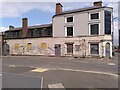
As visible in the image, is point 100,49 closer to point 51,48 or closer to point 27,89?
point 51,48

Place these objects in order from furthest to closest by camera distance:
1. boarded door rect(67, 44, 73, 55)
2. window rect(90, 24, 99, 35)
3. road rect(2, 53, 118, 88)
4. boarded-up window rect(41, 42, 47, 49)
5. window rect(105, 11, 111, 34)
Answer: boarded-up window rect(41, 42, 47, 49) < boarded door rect(67, 44, 73, 55) < window rect(90, 24, 99, 35) < window rect(105, 11, 111, 34) < road rect(2, 53, 118, 88)

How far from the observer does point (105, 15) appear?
34000mm

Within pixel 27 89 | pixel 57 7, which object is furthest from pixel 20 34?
pixel 27 89

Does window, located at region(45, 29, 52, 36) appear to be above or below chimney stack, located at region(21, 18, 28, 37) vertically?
below

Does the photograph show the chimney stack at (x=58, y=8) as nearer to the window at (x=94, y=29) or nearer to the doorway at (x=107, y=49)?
the window at (x=94, y=29)

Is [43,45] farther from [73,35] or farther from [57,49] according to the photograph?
[73,35]

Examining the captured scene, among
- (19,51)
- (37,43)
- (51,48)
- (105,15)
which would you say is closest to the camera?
(105,15)

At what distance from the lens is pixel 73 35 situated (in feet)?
124

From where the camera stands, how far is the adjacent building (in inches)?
1348

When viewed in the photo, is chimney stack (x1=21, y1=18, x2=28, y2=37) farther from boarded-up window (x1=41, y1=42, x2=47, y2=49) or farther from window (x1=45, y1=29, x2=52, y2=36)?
boarded-up window (x1=41, y1=42, x2=47, y2=49)

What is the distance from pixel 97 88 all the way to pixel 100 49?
2504cm

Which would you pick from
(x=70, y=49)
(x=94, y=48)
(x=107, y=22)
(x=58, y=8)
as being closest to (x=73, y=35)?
(x=70, y=49)

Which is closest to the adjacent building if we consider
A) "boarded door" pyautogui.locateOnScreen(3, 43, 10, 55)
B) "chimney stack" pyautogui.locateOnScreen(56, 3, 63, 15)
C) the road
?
"chimney stack" pyautogui.locateOnScreen(56, 3, 63, 15)

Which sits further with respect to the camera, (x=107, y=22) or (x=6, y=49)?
(x=6, y=49)
